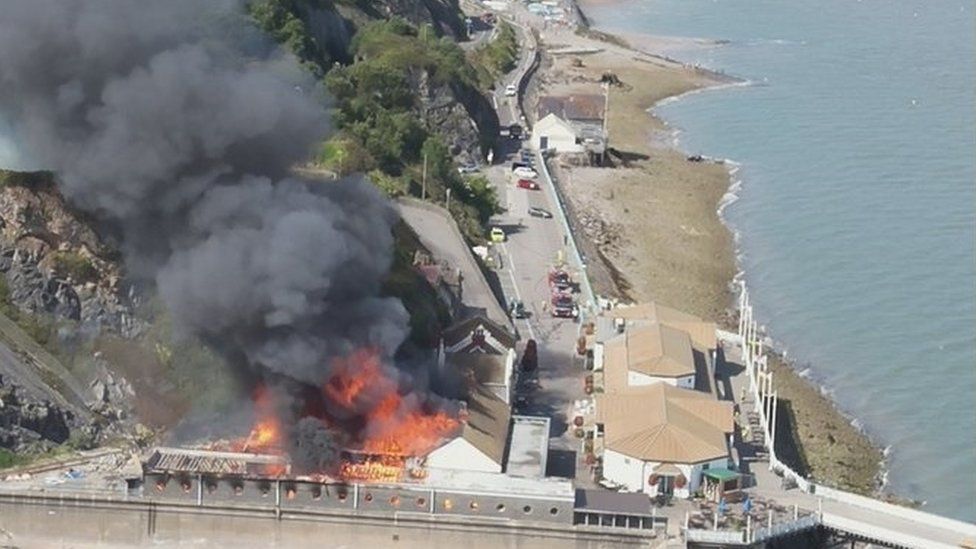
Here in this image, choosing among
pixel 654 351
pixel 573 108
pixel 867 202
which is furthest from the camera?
pixel 573 108

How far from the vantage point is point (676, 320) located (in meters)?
56.1

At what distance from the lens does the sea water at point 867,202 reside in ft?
202

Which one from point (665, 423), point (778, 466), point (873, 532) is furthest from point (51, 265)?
point (873, 532)

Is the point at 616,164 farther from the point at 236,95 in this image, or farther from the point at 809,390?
the point at 236,95

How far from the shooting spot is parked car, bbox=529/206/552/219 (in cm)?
7475

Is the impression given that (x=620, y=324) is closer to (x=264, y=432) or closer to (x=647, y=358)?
(x=647, y=358)

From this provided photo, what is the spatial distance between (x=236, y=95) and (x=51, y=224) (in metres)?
6.65

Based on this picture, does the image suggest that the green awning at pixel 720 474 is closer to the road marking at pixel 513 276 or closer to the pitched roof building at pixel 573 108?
the road marking at pixel 513 276

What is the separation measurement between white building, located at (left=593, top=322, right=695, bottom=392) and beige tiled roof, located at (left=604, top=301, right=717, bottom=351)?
768 millimetres

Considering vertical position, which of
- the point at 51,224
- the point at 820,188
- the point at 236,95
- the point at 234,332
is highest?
the point at 820,188

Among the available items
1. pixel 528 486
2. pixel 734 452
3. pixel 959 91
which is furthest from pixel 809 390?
pixel 959 91

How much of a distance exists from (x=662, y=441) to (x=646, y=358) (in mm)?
6200

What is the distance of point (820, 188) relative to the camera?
298 feet

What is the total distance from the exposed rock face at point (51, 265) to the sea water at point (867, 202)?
24727 mm
